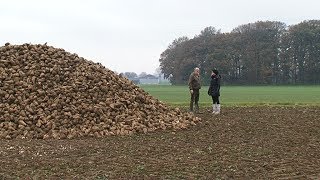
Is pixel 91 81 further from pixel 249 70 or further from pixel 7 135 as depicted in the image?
pixel 249 70

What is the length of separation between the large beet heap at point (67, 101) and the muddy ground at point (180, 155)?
0.68 metres

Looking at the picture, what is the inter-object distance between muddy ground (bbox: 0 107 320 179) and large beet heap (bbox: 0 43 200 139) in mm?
683

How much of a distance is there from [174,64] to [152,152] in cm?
9146

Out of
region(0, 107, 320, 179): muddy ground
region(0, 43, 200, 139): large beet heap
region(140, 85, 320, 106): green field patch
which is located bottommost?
region(0, 107, 320, 179): muddy ground

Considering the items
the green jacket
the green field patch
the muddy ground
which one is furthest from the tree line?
the muddy ground

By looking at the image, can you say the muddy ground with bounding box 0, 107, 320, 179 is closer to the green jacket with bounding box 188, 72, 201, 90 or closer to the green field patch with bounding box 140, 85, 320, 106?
the green jacket with bounding box 188, 72, 201, 90

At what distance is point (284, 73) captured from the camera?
8981cm

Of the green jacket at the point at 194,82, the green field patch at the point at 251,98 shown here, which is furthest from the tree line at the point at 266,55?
the green jacket at the point at 194,82

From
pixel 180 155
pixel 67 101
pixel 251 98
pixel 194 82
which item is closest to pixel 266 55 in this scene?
pixel 251 98

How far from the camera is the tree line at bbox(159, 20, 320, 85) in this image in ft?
287

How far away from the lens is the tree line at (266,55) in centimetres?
8762

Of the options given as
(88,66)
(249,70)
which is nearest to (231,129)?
(88,66)

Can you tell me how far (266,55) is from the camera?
289ft

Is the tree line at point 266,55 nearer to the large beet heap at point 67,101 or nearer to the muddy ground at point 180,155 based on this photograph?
the large beet heap at point 67,101
